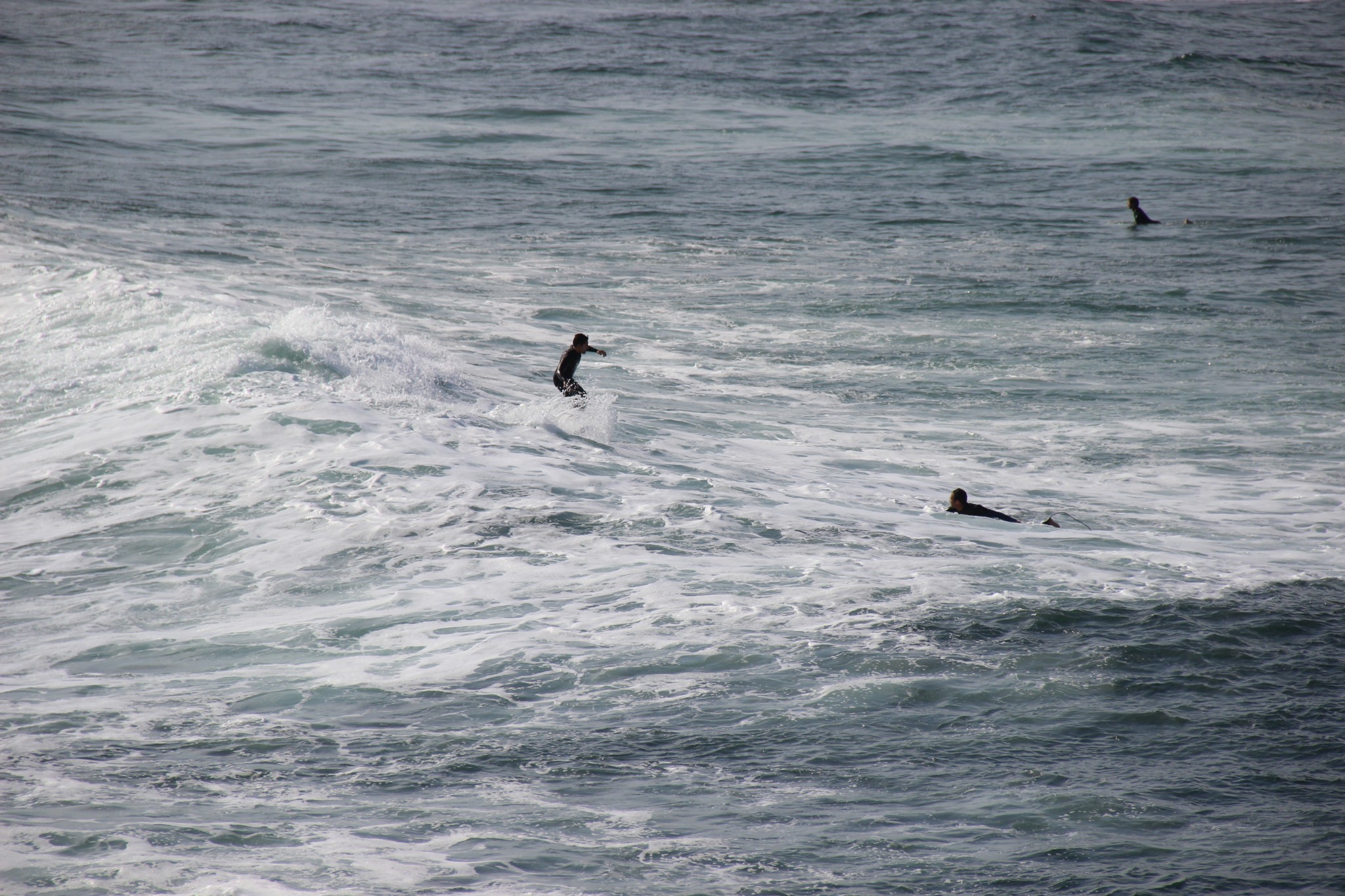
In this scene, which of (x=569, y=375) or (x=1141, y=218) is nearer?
(x=569, y=375)

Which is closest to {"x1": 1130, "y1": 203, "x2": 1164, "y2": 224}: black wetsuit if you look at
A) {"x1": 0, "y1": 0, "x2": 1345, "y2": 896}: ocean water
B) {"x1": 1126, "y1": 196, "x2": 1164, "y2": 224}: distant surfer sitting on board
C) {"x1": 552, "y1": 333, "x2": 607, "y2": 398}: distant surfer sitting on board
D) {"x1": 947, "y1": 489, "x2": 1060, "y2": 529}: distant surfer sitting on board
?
{"x1": 1126, "y1": 196, "x2": 1164, "y2": 224}: distant surfer sitting on board

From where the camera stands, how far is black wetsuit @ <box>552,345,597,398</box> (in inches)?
605

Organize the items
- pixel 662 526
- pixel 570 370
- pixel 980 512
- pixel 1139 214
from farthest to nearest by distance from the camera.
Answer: pixel 1139 214, pixel 570 370, pixel 980 512, pixel 662 526

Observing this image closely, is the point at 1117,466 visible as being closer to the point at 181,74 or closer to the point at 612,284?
the point at 612,284

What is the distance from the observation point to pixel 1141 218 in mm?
27750

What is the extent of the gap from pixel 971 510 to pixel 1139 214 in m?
18.1

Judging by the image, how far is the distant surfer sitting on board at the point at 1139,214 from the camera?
89.7 feet

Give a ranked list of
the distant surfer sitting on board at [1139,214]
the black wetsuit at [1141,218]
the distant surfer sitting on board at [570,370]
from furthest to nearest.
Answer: the black wetsuit at [1141,218]
the distant surfer sitting on board at [1139,214]
the distant surfer sitting on board at [570,370]

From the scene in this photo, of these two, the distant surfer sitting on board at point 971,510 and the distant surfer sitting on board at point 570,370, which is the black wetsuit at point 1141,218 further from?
the distant surfer sitting on board at point 971,510

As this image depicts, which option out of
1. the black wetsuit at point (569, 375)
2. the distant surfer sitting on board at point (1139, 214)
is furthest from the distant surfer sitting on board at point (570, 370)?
the distant surfer sitting on board at point (1139, 214)

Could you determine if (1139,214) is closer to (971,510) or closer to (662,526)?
(971,510)

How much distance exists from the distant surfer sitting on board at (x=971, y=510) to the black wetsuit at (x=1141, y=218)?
57.8 ft

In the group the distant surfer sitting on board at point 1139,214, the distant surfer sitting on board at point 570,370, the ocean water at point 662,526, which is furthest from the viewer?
the distant surfer sitting on board at point 1139,214

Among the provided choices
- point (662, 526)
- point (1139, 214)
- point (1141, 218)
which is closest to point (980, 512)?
point (662, 526)
